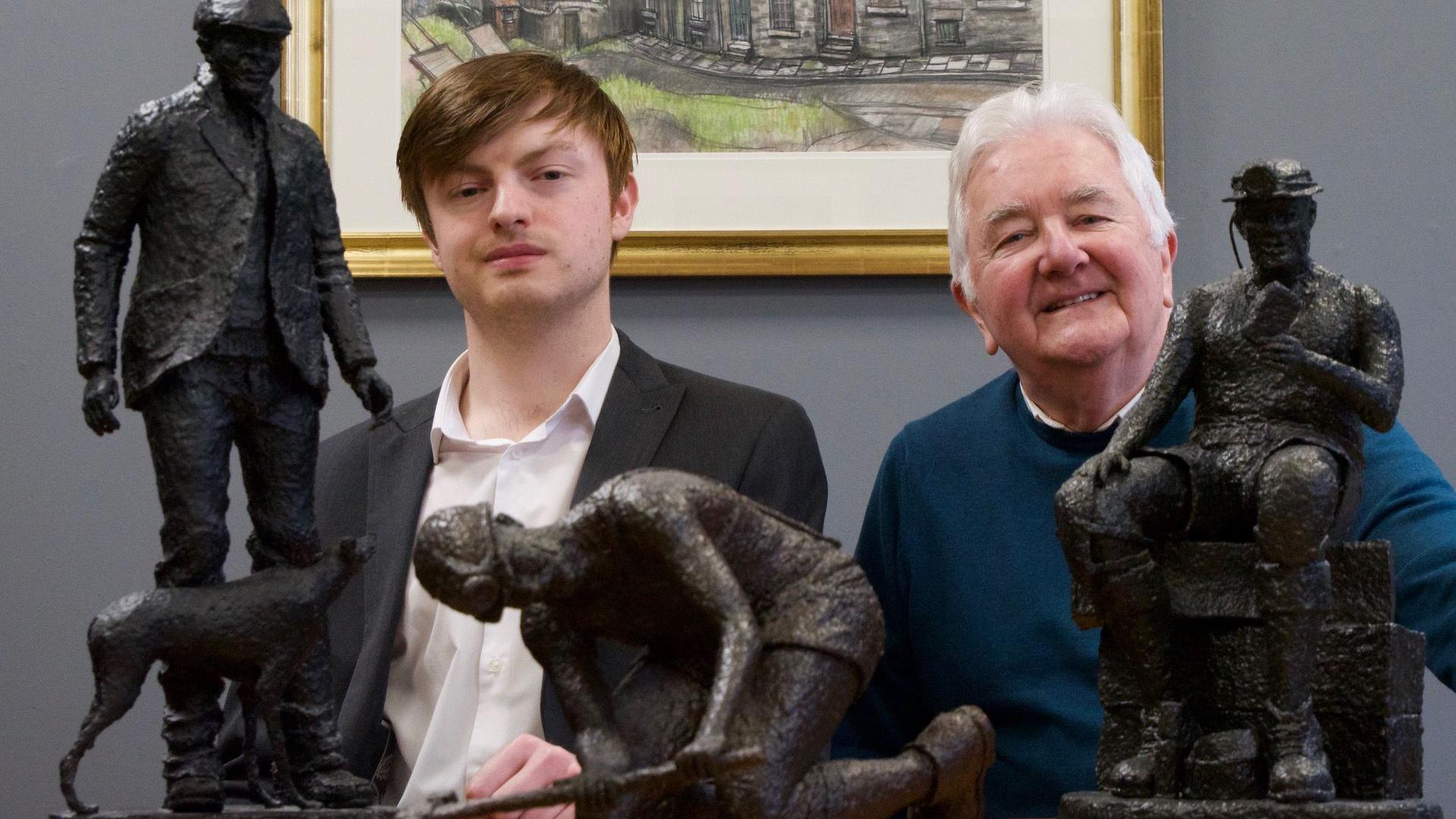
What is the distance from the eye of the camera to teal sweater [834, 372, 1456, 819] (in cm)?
166

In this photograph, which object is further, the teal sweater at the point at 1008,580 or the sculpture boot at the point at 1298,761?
the teal sweater at the point at 1008,580

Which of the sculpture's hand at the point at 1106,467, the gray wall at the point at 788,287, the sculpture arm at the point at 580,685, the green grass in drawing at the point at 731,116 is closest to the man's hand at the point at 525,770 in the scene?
the sculpture arm at the point at 580,685

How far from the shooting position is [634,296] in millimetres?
2555

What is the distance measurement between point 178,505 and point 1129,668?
0.75 m

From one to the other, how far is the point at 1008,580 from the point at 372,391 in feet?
3.02

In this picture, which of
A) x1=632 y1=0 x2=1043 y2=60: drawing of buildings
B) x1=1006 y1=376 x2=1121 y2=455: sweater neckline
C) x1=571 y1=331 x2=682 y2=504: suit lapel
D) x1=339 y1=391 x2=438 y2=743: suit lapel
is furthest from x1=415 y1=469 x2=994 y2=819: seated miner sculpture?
x1=632 y1=0 x2=1043 y2=60: drawing of buildings

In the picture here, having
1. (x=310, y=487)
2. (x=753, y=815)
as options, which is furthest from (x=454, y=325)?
(x=753, y=815)

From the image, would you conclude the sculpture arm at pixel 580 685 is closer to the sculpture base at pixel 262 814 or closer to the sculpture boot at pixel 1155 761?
the sculpture base at pixel 262 814

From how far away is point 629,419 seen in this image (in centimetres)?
187

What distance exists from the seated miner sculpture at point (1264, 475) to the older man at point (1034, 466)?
500 mm

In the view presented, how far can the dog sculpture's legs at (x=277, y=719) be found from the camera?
1.19 m

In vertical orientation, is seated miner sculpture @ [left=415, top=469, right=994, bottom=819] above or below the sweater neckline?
above

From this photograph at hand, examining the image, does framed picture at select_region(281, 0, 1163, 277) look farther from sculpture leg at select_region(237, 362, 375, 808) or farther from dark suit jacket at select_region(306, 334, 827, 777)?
sculpture leg at select_region(237, 362, 375, 808)

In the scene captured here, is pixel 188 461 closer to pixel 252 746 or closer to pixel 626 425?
pixel 252 746
